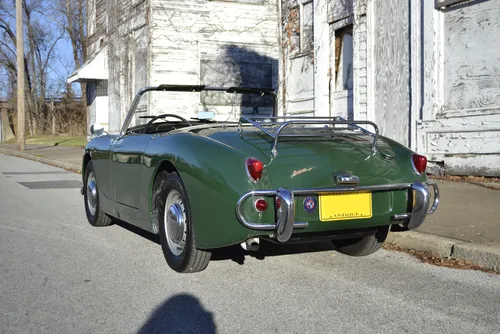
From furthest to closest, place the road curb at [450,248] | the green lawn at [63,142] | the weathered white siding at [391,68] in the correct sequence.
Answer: the green lawn at [63,142], the weathered white siding at [391,68], the road curb at [450,248]

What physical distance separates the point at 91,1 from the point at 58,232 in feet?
70.3

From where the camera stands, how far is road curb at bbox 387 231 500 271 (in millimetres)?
4637

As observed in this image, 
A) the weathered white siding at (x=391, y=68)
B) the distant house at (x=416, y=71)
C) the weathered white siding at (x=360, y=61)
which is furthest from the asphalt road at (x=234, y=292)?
the weathered white siding at (x=360, y=61)

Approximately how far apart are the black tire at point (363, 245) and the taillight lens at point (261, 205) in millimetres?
1407

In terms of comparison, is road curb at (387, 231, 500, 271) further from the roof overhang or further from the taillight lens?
the roof overhang

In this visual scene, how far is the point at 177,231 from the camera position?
175 inches

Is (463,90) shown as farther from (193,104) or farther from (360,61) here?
(193,104)

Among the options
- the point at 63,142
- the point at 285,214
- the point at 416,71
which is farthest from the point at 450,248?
the point at 63,142

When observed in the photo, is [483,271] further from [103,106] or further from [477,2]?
[103,106]

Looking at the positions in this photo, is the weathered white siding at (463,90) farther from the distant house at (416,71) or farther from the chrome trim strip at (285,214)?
the chrome trim strip at (285,214)

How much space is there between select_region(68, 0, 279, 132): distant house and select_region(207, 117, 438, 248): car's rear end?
46.0ft

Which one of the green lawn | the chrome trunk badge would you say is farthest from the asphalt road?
the green lawn

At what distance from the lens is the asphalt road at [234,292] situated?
11.1ft

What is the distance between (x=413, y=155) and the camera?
4586 mm
